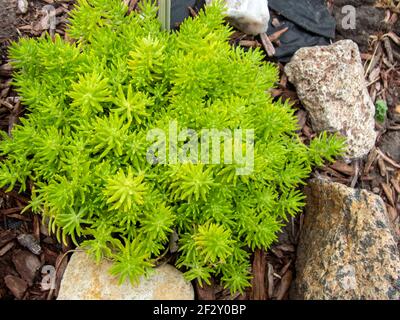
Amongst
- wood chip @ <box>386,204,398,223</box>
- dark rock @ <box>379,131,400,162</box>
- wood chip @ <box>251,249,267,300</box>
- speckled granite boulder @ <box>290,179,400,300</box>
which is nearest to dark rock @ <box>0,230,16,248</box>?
wood chip @ <box>251,249,267,300</box>

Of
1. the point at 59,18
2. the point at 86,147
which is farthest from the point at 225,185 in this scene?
the point at 59,18

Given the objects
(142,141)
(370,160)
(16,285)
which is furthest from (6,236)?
(370,160)

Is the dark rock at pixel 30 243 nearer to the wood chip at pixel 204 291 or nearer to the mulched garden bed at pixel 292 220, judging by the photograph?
the mulched garden bed at pixel 292 220

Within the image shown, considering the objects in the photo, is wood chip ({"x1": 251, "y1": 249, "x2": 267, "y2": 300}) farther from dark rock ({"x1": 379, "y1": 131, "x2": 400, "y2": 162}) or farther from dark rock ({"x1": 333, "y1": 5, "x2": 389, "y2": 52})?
dark rock ({"x1": 333, "y1": 5, "x2": 389, "y2": 52})

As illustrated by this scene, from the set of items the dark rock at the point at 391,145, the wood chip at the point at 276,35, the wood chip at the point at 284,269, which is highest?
the wood chip at the point at 276,35

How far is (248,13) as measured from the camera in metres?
3.56

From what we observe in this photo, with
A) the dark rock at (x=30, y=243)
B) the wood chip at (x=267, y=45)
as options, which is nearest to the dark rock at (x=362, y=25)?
the wood chip at (x=267, y=45)

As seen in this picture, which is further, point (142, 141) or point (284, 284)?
point (284, 284)

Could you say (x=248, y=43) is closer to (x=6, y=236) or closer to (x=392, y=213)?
(x=392, y=213)

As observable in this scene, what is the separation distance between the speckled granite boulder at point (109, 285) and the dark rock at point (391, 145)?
6.39 feet

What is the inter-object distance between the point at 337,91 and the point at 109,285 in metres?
2.12

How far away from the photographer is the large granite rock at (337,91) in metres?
3.52

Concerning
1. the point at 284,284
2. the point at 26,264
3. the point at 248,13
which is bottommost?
the point at 284,284

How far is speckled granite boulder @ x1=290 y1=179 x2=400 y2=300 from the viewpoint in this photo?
8.89 ft
